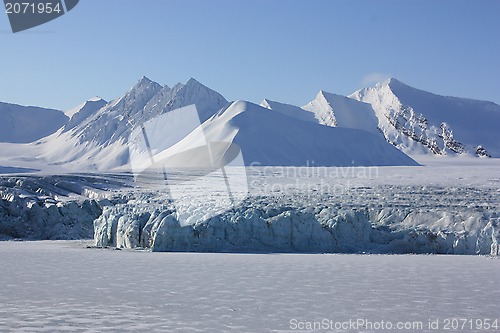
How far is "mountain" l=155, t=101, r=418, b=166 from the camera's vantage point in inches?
2174

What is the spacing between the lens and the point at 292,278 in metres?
10.7

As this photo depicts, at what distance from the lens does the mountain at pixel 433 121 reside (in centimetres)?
9471

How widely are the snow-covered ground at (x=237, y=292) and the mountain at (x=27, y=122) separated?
16292cm

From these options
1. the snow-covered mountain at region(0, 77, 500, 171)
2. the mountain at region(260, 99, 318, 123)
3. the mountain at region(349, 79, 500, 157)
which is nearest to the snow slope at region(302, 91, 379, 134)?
the snow-covered mountain at region(0, 77, 500, 171)

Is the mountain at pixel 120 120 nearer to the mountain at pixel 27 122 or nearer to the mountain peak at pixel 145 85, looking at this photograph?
the mountain peak at pixel 145 85

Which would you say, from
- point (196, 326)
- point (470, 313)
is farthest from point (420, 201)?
point (196, 326)

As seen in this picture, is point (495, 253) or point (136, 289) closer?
point (136, 289)

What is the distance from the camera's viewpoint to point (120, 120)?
11906cm

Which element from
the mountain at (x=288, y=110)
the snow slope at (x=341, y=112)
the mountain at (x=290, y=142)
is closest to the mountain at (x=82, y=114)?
the mountain at (x=288, y=110)

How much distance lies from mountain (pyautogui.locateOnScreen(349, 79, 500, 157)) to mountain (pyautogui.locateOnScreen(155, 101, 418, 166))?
3411 centimetres

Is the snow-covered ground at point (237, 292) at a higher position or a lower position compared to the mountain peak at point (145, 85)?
lower

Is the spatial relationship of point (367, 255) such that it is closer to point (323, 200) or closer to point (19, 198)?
point (323, 200)

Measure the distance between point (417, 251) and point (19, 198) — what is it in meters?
15.5

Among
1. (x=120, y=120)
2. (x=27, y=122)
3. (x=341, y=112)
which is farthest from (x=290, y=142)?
(x=27, y=122)
